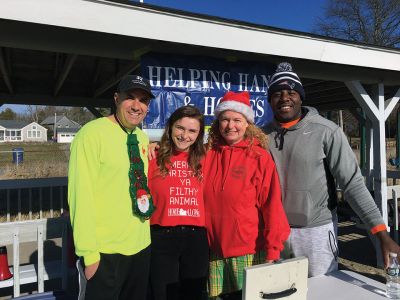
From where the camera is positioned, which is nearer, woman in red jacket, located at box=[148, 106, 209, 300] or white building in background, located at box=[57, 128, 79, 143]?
woman in red jacket, located at box=[148, 106, 209, 300]

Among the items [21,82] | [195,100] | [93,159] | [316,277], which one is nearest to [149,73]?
[195,100]

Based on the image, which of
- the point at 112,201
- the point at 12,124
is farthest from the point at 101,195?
the point at 12,124

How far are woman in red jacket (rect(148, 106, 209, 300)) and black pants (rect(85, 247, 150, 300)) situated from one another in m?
0.10

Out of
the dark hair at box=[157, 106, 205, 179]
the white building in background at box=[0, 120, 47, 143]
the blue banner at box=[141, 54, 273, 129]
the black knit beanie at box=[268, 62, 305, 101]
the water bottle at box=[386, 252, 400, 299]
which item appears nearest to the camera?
the water bottle at box=[386, 252, 400, 299]

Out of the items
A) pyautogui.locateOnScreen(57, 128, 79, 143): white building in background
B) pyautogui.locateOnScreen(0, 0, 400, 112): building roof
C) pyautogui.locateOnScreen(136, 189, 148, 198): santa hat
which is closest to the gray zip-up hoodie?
pyautogui.locateOnScreen(136, 189, 148, 198): santa hat

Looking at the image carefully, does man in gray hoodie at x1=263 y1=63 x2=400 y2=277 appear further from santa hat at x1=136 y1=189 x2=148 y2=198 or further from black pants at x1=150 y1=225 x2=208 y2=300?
santa hat at x1=136 y1=189 x2=148 y2=198

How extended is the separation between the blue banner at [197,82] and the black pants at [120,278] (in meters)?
1.57

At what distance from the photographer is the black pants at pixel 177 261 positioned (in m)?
2.26

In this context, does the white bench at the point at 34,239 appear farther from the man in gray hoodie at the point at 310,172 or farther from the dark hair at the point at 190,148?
the man in gray hoodie at the point at 310,172

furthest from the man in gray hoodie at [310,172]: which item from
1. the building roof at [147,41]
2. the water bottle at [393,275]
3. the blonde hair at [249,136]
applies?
the building roof at [147,41]

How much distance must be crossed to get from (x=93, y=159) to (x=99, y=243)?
458 millimetres

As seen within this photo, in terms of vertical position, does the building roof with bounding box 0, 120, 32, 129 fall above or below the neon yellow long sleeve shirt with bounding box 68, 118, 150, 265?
above

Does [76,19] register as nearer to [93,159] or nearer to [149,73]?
[149,73]

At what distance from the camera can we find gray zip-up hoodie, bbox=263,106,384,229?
2.13 m
